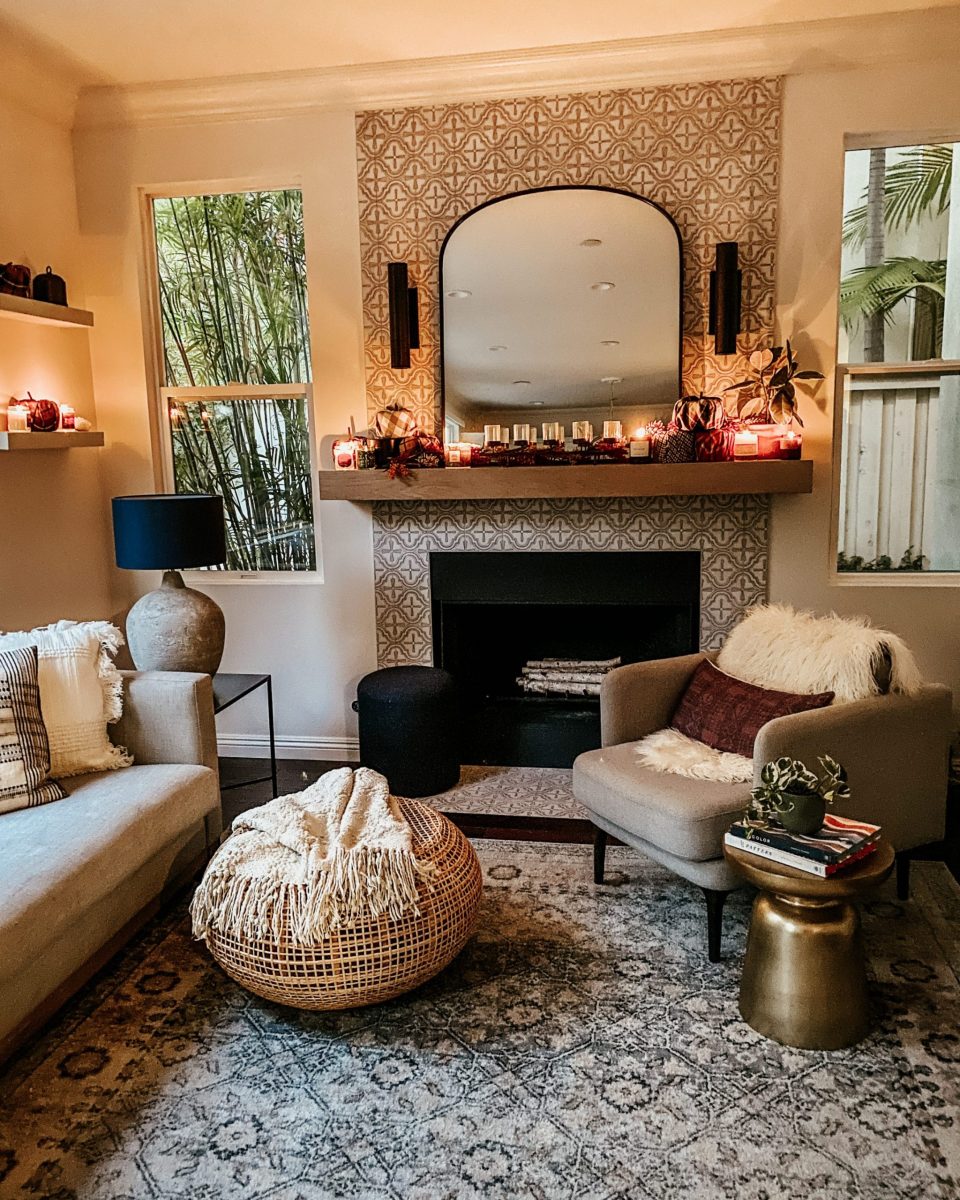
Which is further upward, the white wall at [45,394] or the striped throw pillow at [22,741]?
the white wall at [45,394]

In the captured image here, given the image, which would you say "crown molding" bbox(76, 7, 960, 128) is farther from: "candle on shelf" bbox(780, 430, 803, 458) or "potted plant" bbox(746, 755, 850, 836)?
"potted plant" bbox(746, 755, 850, 836)

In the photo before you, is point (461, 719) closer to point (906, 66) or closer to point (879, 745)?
point (879, 745)

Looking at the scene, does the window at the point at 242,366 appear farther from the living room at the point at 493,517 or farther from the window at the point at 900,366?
the window at the point at 900,366

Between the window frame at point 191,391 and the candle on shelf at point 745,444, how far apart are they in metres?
1.67

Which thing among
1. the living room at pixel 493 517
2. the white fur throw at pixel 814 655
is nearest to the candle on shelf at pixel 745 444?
the living room at pixel 493 517

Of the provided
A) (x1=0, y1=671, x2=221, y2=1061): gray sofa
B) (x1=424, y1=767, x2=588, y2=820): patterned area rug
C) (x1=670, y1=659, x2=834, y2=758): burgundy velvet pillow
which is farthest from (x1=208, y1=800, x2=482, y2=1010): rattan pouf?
(x1=424, y1=767, x2=588, y2=820): patterned area rug

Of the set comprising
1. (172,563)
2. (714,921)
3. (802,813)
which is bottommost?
(714,921)

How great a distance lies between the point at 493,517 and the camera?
3.72 meters

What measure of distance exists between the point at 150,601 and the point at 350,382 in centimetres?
126

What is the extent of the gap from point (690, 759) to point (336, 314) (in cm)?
233

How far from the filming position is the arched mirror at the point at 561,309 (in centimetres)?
347

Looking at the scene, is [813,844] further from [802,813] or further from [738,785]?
[738,785]

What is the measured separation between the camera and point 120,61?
11.0 feet

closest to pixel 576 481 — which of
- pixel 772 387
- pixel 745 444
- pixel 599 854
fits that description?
pixel 745 444
